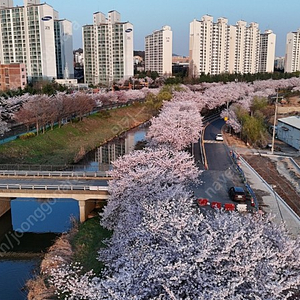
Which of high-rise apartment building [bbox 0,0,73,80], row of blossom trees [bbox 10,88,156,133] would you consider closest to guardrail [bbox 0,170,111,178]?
row of blossom trees [bbox 10,88,156,133]

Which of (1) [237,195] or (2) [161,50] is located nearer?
(1) [237,195]

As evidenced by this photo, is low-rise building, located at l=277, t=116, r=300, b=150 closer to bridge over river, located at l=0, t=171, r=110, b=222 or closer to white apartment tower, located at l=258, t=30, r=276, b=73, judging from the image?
bridge over river, located at l=0, t=171, r=110, b=222

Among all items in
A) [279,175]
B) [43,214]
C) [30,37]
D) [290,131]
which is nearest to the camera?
[43,214]

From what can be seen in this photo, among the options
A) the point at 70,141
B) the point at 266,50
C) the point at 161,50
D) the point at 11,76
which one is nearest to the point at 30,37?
the point at 11,76

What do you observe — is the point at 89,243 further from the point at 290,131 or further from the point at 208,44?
the point at 208,44

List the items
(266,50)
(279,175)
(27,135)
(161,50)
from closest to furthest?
(279,175) < (27,135) < (161,50) < (266,50)

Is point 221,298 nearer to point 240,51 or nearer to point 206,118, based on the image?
point 206,118
